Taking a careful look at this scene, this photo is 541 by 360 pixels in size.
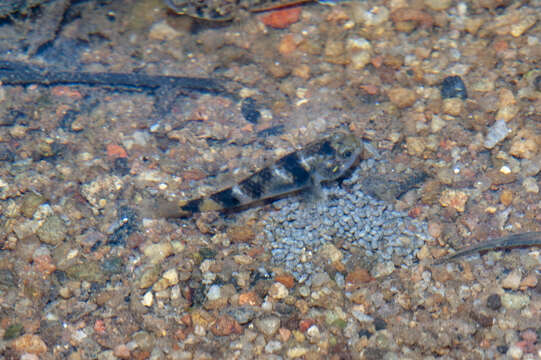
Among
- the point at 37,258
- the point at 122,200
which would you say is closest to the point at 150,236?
the point at 122,200

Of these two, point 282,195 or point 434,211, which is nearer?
point 434,211

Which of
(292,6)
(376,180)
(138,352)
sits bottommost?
(138,352)

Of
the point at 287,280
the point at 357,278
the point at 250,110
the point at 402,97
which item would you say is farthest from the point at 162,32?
the point at 357,278

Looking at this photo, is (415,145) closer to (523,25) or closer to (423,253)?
(423,253)

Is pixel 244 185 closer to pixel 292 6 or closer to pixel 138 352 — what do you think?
pixel 138 352

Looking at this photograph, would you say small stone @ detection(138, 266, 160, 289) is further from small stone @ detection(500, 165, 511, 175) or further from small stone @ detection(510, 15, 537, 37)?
small stone @ detection(510, 15, 537, 37)

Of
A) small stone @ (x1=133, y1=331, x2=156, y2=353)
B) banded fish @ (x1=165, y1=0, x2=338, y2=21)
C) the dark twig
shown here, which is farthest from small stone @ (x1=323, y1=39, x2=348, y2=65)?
small stone @ (x1=133, y1=331, x2=156, y2=353)

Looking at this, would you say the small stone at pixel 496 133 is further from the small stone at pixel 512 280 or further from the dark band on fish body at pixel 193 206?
the dark band on fish body at pixel 193 206
